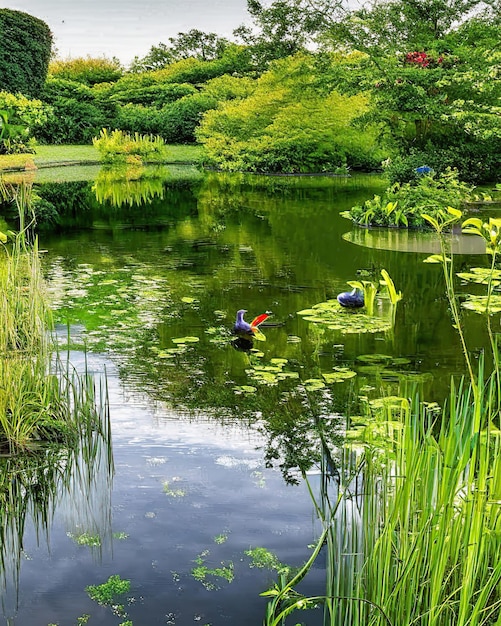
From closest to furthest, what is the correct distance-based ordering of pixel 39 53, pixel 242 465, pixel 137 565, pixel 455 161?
pixel 137 565 < pixel 242 465 < pixel 455 161 < pixel 39 53

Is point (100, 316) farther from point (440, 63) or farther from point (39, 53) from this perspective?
point (39, 53)

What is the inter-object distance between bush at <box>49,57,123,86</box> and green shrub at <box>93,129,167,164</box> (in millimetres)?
4904

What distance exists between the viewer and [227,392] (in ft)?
13.1

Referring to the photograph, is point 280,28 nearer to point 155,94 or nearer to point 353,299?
point 155,94

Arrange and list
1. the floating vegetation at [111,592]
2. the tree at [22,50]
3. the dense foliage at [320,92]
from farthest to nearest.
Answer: the tree at [22,50]
the dense foliage at [320,92]
the floating vegetation at [111,592]

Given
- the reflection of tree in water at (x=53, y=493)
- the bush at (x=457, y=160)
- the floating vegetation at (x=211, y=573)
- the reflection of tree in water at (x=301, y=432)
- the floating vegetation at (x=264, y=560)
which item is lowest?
the floating vegetation at (x=211, y=573)

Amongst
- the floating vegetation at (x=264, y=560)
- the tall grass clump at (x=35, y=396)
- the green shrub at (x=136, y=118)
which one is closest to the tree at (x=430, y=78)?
the tall grass clump at (x=35, y=396)

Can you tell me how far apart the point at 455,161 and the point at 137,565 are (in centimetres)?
994

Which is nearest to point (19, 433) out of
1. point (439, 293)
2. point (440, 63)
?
point (439, 293)

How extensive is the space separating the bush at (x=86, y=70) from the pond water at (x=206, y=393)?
16.5m

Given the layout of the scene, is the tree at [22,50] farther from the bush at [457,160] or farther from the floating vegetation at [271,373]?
the floating vegetation at [271,373]

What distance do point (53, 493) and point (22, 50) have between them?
15.8 meters

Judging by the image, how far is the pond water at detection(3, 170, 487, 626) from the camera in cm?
253

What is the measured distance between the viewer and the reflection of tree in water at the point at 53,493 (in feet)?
8.91
